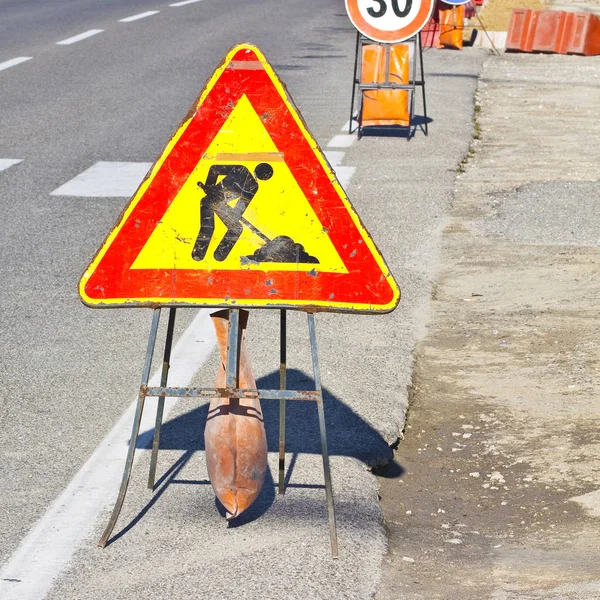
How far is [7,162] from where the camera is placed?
1123cm

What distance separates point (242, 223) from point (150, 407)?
152 cm

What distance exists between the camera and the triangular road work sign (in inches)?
152

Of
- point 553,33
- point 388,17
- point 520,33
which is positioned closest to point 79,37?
point 520,33

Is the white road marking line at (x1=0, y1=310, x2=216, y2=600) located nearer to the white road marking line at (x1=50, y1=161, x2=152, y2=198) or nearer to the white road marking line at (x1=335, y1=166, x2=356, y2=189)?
the white road marking line at (x1=50, y1=161, x2=152, y2=198)

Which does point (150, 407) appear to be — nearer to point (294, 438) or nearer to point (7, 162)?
point (294, 438)

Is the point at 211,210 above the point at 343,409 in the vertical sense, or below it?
above

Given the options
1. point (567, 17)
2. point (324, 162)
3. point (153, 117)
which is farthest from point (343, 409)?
point (567, 17)

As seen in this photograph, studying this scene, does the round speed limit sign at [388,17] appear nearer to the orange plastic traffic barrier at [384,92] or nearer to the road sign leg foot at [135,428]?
the orange plastic traffic barrier at [384,92]

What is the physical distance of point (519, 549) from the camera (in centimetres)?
413

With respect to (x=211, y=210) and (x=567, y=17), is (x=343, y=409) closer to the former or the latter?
(x=211, y=210)

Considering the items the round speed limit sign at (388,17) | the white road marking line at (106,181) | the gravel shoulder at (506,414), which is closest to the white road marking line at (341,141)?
the round speed limit sign at (388,17)

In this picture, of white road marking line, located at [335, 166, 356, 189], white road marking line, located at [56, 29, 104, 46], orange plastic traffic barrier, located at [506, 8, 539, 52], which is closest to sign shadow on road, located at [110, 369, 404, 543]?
white road marking line, located at [335, 166, 356, 189]

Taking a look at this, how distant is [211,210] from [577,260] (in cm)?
445

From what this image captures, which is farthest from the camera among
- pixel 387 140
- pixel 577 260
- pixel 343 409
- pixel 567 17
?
pixel 567 17
